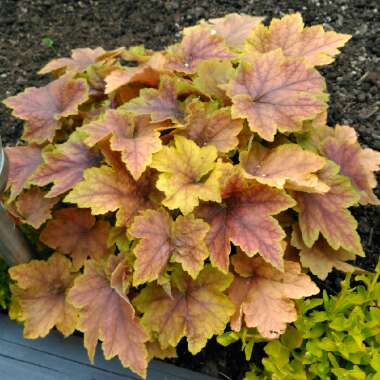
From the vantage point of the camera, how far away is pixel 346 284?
1.81m

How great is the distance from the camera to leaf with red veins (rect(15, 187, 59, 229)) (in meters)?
1.90

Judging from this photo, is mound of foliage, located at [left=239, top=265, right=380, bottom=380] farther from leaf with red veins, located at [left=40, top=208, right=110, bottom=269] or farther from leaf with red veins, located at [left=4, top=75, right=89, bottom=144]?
leaf with red veins, located at [left=4, top=75, right=89, bottom=144]

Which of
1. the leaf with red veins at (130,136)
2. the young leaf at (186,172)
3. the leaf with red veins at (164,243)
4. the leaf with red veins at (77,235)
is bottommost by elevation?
the leaf with red veins at (77,235)

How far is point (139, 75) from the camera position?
199 centimetres

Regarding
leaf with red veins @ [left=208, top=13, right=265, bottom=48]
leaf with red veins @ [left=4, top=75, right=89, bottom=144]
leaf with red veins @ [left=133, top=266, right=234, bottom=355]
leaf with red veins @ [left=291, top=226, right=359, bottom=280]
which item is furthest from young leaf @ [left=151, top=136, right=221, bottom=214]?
leaf with red veins @ [left=208, top=13, right=265, bottom=48]

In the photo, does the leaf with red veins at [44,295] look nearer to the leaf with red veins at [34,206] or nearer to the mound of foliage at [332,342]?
the leaf with red veins at [34,206]

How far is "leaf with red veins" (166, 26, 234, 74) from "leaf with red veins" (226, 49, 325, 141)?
209mm

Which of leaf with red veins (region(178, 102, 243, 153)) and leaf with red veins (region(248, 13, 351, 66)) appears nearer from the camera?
leaf with red veins (region(178, 102, 243, 153))

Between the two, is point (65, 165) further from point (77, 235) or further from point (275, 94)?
point (275, 94)

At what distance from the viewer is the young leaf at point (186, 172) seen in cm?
166

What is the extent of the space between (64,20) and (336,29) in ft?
4.72

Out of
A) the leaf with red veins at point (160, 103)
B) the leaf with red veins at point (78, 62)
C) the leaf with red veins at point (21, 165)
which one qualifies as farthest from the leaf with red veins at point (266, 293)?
the leaf with red veins at point (78, 62)

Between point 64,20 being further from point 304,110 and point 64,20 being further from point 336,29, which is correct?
point 304,110

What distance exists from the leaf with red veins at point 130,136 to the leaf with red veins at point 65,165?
7 centimetres
